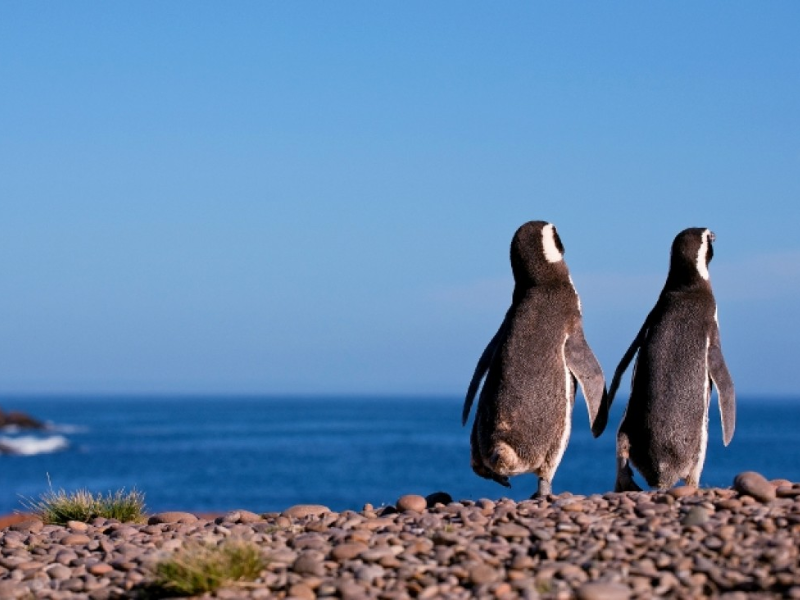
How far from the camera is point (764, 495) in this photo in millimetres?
8453

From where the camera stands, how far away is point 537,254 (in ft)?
34.7

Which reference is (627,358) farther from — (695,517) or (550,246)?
(695,517)

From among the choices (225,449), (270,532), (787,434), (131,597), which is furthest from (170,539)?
(787,434)

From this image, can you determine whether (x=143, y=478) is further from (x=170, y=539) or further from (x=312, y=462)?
(x=170, y=539)

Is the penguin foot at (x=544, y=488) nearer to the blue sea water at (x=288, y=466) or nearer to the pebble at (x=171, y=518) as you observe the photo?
the pebble at (x=171, y=518)

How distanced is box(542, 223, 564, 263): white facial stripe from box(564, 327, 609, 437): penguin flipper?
66 cm

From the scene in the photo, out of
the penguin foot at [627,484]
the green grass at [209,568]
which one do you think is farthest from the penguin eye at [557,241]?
the green grass at [209,568]

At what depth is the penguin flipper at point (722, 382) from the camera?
10305 millimetres

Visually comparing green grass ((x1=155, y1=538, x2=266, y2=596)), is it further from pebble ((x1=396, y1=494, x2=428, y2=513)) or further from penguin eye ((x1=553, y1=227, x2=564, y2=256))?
penguin eye ((x1=553, y1=227, x2=564, y2=256))

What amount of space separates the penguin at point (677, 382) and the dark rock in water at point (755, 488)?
4.62 feet

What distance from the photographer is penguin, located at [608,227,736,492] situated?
1007cm

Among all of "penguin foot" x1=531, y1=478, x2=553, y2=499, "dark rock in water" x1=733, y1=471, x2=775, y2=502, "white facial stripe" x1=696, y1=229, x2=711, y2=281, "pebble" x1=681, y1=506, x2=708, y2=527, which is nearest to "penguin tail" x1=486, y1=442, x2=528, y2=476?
"penguin foot" x1=531, y1=478, x2=553, y2=499

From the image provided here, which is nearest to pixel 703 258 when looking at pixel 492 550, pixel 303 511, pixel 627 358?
pixel 627 358

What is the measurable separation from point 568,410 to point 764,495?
201cm
